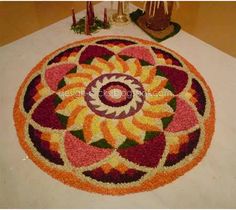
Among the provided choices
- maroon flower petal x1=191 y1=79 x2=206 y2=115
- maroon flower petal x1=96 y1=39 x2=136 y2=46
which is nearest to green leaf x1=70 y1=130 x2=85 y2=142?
maroon flower petal x1=191 y1=79 x2=206 y2=115

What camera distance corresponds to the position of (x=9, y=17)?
11.4 ft

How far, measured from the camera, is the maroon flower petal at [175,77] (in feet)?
8.94

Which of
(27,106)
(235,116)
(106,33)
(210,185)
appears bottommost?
(210,185)

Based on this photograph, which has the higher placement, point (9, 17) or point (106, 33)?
point (9, 17)

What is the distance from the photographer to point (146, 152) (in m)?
2.27

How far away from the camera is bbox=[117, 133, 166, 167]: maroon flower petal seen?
7.30 feet

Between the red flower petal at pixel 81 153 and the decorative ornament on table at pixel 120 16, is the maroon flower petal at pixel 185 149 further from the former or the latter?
the decorative ornament on table at pixel 120 16

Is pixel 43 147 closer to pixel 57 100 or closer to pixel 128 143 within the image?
pixel 57 100

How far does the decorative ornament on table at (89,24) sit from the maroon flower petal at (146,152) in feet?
5.00

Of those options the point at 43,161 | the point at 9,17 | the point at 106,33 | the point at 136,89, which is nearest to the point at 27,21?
the point at 9,17

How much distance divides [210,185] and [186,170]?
187 mm

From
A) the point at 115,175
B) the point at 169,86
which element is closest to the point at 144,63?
the point at 169,86

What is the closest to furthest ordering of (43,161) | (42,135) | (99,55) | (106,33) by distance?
(43,161)
(42,135)
(99,55)
(106,33)

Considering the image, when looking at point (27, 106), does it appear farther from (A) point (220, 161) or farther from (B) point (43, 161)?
(A) point (220, 161)
